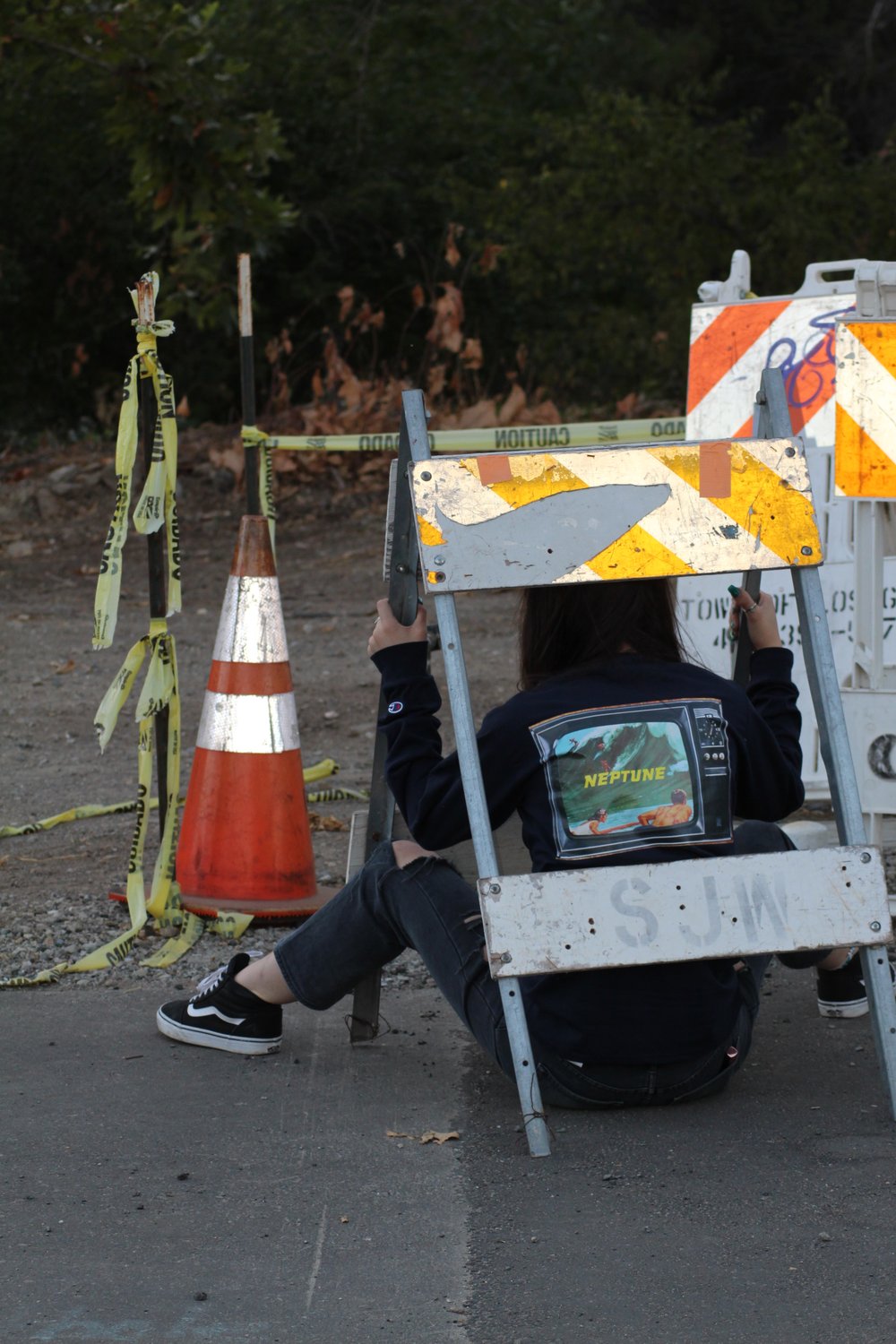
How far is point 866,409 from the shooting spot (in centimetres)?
451

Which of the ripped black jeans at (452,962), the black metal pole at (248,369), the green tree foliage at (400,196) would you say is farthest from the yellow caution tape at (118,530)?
the green tree foliage at (400,196)

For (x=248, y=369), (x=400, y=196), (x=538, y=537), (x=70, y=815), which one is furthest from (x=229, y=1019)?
(x=400, y=196)

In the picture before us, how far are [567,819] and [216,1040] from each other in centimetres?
112

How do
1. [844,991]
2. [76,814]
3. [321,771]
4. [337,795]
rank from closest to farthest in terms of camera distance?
1. [844,991]
2. [76,814]
3. [337,795]
4. [321,771]

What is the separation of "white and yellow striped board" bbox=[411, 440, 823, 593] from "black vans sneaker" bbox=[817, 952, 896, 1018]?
3.76ft

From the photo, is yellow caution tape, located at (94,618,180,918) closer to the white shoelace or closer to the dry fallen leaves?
the white shoelace

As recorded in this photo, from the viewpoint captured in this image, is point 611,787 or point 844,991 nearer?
point 611,787

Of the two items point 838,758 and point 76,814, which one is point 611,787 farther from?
point 76,814

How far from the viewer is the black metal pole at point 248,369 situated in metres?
4.89

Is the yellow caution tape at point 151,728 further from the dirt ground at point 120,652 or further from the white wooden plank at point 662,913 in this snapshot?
the white wooden plank at point 662,913

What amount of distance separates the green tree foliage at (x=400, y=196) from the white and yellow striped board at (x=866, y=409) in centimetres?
913

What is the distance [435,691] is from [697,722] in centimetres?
56

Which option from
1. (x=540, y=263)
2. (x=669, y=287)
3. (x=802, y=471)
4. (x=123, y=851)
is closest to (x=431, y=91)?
(x=540, y=263)

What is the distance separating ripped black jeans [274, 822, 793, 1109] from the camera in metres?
3.47
